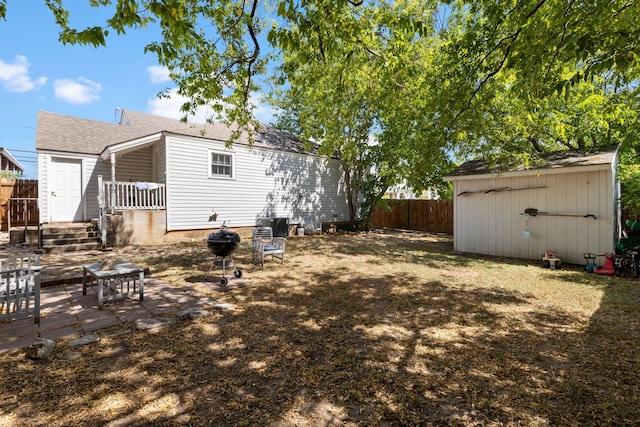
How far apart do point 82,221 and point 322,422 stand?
13402 millimetres

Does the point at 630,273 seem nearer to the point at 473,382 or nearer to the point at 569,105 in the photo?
the point at 569,105

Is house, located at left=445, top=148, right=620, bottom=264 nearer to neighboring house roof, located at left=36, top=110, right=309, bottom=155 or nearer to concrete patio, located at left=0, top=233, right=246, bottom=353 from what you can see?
neighboring house roof, located at left=36, top=110, right=309, bottom=155

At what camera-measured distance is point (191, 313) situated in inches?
164

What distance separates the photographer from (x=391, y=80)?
698 centimetres

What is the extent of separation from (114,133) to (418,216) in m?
15.7

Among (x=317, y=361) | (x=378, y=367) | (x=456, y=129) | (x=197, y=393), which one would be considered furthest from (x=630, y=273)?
(x=197, y=393)

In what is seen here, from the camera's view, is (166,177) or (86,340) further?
(166,177)

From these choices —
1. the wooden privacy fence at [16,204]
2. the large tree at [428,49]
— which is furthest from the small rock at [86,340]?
the wooden privacy fence at [16,204]

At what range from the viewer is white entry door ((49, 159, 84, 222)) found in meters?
11.2

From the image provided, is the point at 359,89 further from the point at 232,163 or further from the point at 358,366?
the point at 358,366

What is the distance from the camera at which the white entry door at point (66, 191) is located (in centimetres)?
1124

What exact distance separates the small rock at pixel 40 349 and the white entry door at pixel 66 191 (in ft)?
34.8

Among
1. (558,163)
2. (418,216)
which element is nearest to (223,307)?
(558,163)

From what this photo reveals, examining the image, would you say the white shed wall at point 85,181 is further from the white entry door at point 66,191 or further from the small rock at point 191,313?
the small rock at point 191,313
